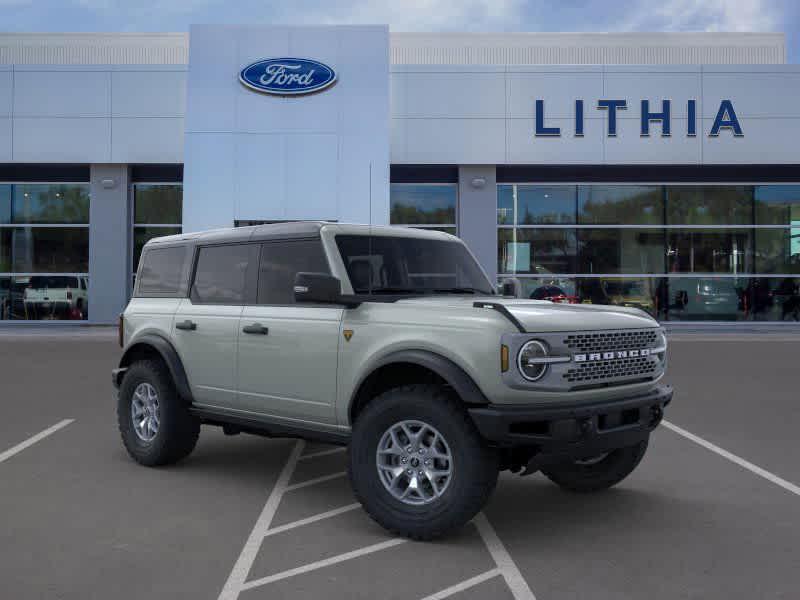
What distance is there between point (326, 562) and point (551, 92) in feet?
69.9

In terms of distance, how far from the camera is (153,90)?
23672 mm

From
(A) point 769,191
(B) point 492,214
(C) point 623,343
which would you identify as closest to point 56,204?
(B) point 492,214

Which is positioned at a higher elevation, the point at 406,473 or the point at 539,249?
the point at 539,249

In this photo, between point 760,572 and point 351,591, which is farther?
A: point 760,572

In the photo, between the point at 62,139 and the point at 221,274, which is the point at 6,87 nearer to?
the point at 62,139

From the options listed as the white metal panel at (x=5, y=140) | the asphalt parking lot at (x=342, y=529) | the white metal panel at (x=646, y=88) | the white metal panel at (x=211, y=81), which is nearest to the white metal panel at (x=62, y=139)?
the white metal panel at (x=5, y=140)

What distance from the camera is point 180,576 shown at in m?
4.15

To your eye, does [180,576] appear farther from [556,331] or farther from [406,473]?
[556,331]

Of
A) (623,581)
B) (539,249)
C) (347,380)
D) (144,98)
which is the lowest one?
(623,581)

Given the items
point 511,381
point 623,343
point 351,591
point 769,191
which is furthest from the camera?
point 769,191

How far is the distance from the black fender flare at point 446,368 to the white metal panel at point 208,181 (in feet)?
60.7

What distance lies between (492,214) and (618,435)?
20.1m

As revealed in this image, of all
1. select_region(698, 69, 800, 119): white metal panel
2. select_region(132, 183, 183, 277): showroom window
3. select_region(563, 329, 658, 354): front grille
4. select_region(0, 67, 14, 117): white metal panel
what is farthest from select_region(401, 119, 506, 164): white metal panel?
select_region(563, 329, 658, 354): front grille

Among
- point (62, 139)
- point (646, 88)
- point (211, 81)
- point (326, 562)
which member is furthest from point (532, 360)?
point (62, 139)
